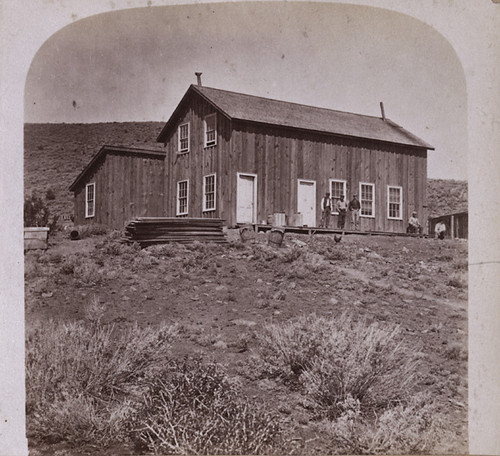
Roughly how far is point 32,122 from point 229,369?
128 inches

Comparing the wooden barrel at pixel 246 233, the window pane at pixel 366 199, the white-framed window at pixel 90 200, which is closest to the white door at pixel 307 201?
the window pane at pixel 366 199

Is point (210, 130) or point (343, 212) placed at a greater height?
point (210, 130)

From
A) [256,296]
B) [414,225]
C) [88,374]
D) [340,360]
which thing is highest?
[414,225]

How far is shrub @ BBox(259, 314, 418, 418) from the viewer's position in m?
6.21

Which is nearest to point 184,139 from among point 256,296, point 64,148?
point 256,296

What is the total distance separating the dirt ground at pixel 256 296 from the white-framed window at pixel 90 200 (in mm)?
505

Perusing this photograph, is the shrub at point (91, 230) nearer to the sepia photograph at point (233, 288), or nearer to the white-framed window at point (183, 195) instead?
the sepia photograph at point (233, 288)

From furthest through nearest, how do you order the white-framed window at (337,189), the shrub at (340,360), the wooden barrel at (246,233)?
the white-framed window at (337,189), the wooden barrel at (246,233), the shrub at (340,360)

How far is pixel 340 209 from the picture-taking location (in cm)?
1405

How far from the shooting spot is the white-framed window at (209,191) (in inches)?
526

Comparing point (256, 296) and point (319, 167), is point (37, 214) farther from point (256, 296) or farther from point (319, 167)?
point (319, 167)

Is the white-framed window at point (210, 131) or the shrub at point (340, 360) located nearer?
the shrub at point (340, 360)

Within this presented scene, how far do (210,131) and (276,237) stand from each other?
3758 mm

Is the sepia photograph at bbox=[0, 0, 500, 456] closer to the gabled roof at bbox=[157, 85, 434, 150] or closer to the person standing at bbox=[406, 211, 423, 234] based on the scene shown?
the gabled roof at bbox=[157, 85, 434, 150]
